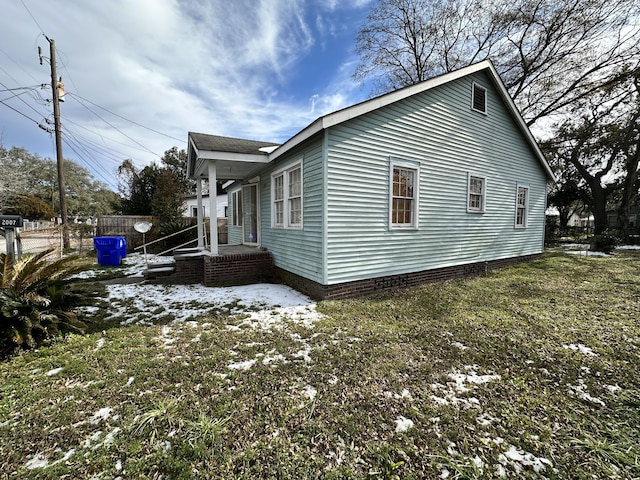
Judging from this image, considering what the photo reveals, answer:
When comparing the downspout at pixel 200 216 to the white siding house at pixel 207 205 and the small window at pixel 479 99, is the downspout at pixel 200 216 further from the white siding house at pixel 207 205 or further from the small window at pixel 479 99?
the white siding house at pixel 207 205

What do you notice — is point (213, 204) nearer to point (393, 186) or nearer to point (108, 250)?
point (393, 186)

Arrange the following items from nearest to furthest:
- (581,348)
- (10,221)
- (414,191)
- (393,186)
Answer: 1. (581,348)
2. (10,221)
3. (393,186)
4. (414,191)

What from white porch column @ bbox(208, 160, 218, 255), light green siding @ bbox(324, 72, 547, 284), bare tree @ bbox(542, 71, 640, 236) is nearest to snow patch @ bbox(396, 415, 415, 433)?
light green siding @ bbox(324, 72, 547, 284)

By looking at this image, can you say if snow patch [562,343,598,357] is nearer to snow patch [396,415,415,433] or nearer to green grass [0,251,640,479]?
green grass [0,251,640,479]

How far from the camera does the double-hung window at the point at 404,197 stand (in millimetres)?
6180

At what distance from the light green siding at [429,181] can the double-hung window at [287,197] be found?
1235 millimetres

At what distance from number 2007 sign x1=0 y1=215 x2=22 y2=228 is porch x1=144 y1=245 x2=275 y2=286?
3.13m

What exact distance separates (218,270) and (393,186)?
4.66m

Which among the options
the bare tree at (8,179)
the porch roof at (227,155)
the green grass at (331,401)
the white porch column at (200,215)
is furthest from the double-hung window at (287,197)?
the bare tree at (8,179)

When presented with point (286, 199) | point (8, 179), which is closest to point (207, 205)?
point (8, 179)

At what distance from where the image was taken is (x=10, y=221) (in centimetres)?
393

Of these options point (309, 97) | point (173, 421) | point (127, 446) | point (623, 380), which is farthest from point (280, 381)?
point (309, 97)

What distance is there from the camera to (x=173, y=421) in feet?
6.99

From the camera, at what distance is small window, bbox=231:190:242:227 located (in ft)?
33.7
